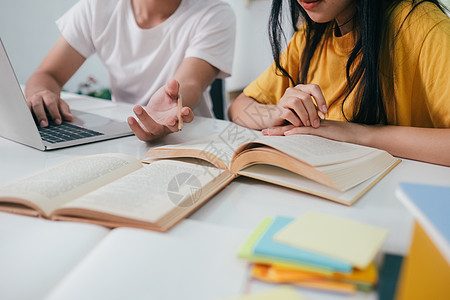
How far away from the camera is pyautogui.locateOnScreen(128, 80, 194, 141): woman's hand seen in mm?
796

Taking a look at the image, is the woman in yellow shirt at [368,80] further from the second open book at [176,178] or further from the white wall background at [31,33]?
the white wall background at [31,33]

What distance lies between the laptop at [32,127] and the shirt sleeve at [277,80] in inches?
15.1

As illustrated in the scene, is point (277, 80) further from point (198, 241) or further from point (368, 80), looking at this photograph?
point (198, 241)

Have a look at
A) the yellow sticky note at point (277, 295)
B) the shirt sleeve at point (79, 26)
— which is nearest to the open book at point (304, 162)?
the yellow sticky note at point (277, 295)

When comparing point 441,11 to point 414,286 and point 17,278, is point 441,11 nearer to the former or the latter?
point 414,286

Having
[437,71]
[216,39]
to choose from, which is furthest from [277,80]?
[437,71]

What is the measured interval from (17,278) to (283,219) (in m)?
0.28

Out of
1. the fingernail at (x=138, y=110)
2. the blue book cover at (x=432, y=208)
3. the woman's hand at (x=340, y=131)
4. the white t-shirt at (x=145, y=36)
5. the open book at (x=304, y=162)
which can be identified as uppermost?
the white t-shirt at (x=145, y=36)

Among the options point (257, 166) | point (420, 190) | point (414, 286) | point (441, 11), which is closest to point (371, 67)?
point (441, 11)

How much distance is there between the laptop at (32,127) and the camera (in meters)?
0.73

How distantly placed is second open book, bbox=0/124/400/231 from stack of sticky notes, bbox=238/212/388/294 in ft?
0.39

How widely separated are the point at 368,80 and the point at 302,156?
14.9 inches

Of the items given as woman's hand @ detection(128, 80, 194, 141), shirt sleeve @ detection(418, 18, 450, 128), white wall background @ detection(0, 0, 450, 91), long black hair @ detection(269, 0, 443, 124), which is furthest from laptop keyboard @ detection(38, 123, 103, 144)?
white wall background @ detection(0, 0, 450, 91)

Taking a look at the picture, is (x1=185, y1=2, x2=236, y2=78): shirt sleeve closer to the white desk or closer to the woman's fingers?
the woman's fingers
